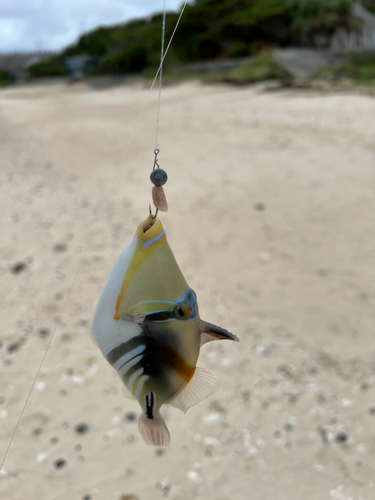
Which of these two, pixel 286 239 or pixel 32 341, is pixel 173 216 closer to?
pixel 286 239

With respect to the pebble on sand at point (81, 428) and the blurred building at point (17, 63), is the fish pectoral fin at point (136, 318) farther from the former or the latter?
the blurred building at point (17, 63)

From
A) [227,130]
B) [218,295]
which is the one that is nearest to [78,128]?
[227,130]

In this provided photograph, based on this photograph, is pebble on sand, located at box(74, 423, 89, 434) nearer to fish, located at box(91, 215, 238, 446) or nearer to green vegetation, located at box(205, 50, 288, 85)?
fish, located at box(91, 215, 238, 446)

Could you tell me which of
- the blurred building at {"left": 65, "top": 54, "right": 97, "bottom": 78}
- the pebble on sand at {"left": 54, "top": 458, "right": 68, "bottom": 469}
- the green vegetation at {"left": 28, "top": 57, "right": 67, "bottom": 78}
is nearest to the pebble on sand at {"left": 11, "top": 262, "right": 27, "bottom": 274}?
the pebble on sand at {"left": 54, "top": 458, "right": 68, "bottom": 469}

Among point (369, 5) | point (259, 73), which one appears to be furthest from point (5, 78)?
point (369, 5)

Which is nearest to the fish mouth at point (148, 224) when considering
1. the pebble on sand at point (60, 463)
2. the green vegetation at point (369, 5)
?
the pebble on sand at point (60, 463)

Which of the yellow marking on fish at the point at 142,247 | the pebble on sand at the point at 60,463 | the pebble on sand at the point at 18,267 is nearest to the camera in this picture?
the yellow marking on fish at the point at 142,247
